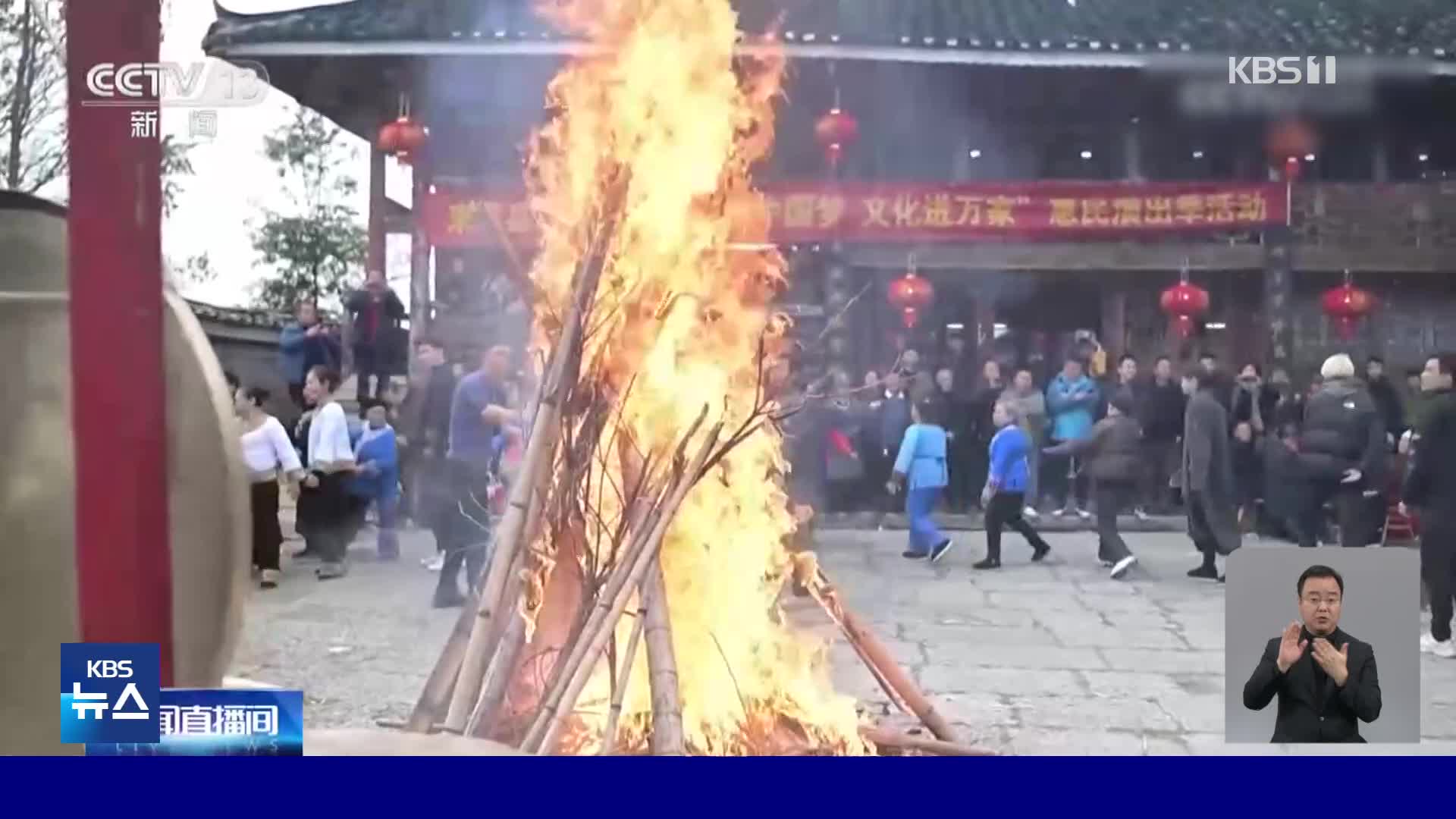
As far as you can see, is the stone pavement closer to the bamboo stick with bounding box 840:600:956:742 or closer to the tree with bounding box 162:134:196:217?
the bamboo stick with bounding box 840:600:956:742

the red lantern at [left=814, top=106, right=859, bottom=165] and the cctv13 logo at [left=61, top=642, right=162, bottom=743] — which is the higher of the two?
the red lantern at [left=814, top=106, right=859, bottom=165]

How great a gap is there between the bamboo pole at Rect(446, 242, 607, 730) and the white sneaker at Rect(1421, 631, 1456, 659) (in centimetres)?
175

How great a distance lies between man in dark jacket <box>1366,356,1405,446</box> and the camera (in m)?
2.44

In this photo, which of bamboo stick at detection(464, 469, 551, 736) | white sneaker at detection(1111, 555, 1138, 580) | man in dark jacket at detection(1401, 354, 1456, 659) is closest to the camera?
man in dark jacket at detection(1401, 354, 1456, 659)

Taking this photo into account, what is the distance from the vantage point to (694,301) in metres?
2.65

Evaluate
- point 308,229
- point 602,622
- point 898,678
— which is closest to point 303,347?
point 308,229

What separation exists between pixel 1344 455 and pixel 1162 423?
0.35 metres

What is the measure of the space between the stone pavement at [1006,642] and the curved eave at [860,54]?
0.93 m

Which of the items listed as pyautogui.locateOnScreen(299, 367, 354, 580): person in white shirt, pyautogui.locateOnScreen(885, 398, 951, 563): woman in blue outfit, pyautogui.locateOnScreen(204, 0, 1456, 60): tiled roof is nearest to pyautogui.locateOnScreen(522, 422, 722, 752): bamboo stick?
pyautogui.locateOnScreen(885, 398, 951, 563): woman in blue outfit

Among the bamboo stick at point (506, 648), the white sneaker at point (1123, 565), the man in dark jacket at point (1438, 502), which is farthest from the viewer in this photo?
the bamboo stick at point (506, 648)

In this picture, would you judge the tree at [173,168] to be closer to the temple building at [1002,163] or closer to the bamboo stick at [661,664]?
the temple building at [1002,163]

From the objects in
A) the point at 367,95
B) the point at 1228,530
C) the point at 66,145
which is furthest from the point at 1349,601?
the point at 66,145

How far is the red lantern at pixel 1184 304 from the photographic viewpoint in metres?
2.50

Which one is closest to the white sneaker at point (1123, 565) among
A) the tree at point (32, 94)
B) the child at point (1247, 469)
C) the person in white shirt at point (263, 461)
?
the child at point (1247, 469)
